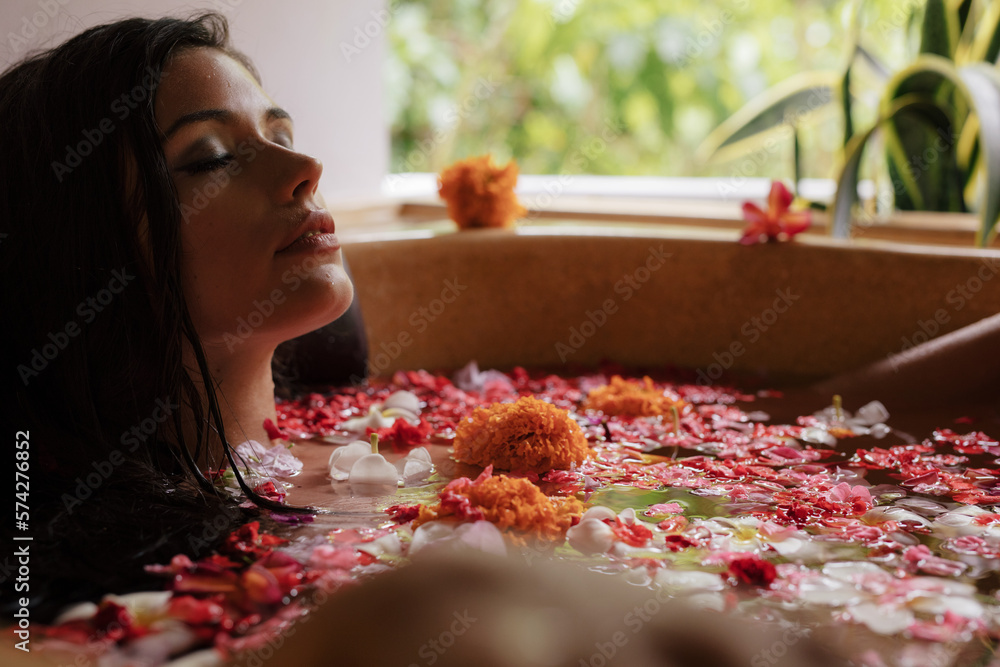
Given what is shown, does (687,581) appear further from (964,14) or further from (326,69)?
(964,14)

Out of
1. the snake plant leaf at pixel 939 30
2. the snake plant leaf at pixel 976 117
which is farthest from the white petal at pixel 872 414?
the snake plant leaf at pixel 939 30

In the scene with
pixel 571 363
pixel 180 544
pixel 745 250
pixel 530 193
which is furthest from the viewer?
pixel 530 193

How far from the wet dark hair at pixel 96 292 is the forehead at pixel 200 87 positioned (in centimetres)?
2

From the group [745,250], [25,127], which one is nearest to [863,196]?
[745,250]

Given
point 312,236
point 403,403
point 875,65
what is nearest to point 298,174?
point 312,236

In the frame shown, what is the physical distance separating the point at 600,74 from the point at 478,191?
287cm

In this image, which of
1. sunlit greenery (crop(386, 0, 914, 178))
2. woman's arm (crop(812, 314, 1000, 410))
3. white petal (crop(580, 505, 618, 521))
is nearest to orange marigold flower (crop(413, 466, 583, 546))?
white petal (crop(580, 505, 618, 521))

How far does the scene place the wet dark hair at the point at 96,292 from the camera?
38.5 inches

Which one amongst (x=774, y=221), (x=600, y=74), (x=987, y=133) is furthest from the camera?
(x=600, y=74)

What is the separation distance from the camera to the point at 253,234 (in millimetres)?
1030

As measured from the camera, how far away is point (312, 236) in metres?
1.07

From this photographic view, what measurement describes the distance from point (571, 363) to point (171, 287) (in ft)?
3.19

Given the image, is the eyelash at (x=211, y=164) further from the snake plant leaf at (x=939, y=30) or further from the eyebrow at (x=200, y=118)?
the snake plant leaf at (x=939, y=30)

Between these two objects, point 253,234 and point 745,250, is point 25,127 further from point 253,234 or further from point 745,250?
point 745,250
